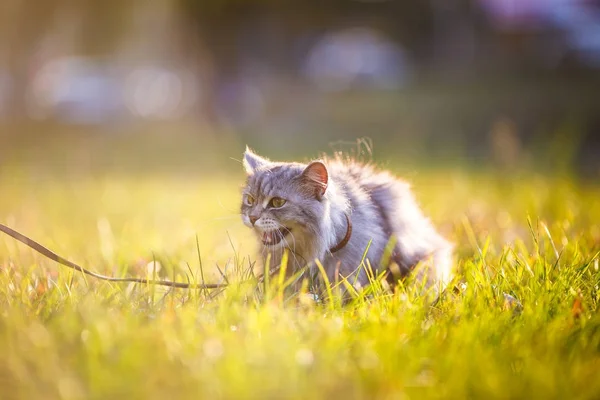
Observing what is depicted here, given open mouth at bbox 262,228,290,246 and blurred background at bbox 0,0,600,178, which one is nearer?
open mouth at bbox 262,228,290,246

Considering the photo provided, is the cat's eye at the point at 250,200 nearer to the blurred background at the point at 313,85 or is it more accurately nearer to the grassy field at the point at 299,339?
the grassy field at the point at 299,339

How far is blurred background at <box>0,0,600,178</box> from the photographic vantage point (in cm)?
1075

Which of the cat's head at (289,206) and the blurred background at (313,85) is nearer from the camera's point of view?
the cat's head at (289,206)

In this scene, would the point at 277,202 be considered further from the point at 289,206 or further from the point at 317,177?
the point at 317,177

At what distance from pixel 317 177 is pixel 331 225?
0.20 m

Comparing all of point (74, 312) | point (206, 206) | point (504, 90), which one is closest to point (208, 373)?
point (74, 312)

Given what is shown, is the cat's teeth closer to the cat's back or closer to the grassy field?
the grassy field

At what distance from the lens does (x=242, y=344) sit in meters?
1.99

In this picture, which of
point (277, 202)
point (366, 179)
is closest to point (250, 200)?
point (277, 202)

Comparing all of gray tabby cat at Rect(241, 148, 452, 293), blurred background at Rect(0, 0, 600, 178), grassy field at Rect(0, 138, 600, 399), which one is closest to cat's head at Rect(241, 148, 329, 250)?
gray tabby cat at Rect(241, 148, 452, 293)

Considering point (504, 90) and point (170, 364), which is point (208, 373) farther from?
point (504, 90)

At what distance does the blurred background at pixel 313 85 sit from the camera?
10.8 metres

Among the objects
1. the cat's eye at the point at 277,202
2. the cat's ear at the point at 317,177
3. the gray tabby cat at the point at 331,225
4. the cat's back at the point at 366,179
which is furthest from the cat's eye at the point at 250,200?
the cat's back at the point at 366,179

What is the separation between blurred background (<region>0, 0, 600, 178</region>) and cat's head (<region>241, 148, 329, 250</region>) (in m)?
2.61
